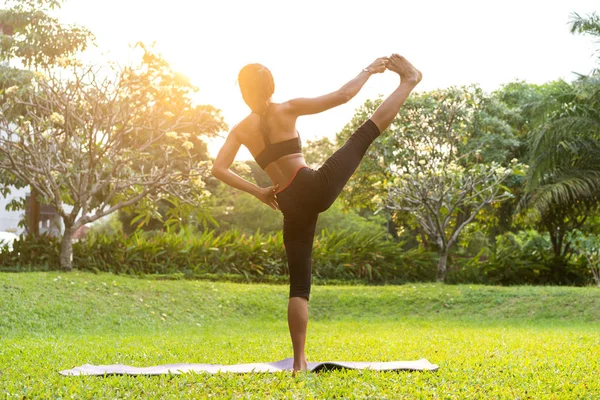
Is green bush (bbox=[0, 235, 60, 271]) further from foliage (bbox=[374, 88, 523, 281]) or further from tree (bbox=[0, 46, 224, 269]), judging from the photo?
foliage (bbox=[374, 88, 523, 281])

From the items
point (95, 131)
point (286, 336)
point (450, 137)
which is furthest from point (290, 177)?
point (450, 137)

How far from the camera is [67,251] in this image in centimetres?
1348

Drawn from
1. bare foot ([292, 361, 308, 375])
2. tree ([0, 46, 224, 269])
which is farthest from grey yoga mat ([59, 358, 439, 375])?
tree ([0, 46, 224, 269])

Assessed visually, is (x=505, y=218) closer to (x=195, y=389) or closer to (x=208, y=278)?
(x=208, y=278)

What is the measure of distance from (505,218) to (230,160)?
18.3 metres

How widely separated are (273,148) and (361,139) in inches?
24.9

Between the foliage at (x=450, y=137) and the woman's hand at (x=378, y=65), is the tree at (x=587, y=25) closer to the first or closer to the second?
the foliage at (x=450, y=137)

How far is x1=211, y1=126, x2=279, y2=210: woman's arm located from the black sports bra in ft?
0.59

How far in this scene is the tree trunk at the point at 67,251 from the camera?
13.4m

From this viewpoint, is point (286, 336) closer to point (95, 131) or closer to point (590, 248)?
point (95, 131)

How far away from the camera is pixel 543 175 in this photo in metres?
16.6

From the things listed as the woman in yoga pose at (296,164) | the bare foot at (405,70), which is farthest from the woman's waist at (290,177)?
the bare foot at (405,70)

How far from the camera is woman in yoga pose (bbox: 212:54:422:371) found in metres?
4.42

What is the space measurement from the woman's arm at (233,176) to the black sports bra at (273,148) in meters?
0.18
